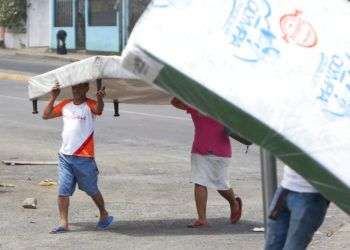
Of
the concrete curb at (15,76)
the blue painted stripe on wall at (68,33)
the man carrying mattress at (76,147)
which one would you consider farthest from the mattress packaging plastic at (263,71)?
the blue painted stripe on wall at (68,33)

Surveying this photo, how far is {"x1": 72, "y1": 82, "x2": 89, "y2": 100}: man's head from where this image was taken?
26.4ft

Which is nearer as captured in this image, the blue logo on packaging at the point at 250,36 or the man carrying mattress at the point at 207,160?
the blue logo on packaging at the point at 250,36

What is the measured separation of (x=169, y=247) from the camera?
7652mm

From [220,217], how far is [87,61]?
7.97 feet

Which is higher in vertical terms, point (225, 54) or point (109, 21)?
point (225, 54)

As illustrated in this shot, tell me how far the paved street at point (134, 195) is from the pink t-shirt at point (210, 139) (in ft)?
2.46

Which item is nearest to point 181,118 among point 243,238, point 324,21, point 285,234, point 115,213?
point 115,213

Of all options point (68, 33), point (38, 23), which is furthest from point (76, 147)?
point (38, 23)

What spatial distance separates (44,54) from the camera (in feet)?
138

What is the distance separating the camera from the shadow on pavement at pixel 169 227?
8.32 metres

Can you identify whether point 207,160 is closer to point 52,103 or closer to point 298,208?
point 52,103

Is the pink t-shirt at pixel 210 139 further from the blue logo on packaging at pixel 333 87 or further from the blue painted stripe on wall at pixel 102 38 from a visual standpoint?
the blue painted stripe on wall at pixel 102 38

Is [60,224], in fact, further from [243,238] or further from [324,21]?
[324,21]

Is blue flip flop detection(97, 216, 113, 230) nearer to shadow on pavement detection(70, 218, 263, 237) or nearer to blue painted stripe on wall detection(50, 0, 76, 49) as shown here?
shadow on pavement detection(70, 218, 263, 237)
